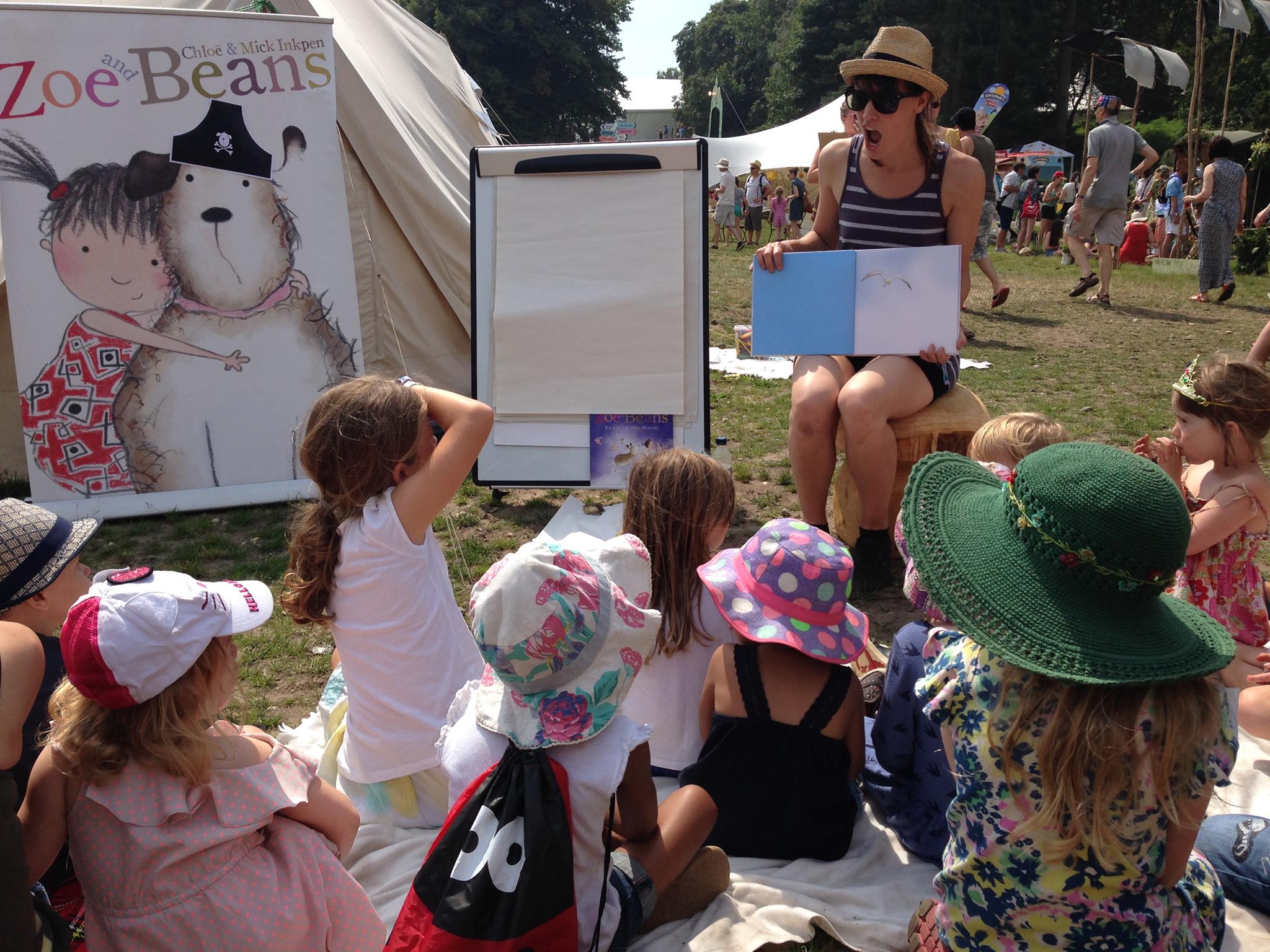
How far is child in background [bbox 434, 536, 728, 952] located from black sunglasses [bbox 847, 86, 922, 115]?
267 cm

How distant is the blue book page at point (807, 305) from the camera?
402 cm

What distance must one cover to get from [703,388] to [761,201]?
58.4ft

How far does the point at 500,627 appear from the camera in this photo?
1.66 meters

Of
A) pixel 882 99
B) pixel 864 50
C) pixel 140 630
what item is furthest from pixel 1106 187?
pixel 864 50

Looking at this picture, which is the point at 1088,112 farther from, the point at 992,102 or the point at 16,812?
the point at 16,812

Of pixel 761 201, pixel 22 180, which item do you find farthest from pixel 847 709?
pixel 761 201

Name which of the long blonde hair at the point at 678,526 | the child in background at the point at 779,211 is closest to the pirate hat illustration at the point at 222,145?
the long blonde hair at the point at 678,526

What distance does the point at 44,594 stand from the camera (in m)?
2.05

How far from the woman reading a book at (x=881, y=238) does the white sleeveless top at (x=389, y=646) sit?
191cm

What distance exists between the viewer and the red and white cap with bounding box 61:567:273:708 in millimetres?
1561

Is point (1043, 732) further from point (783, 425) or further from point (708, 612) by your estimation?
point (783, 425)

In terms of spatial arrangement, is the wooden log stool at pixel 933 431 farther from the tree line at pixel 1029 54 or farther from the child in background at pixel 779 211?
the tree line at pixel 1029 54

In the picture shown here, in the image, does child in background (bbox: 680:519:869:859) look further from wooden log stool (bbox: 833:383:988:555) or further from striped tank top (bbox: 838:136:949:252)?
striped tank top (bbox: 838:136:949:252)

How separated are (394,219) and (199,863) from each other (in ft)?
15.8
